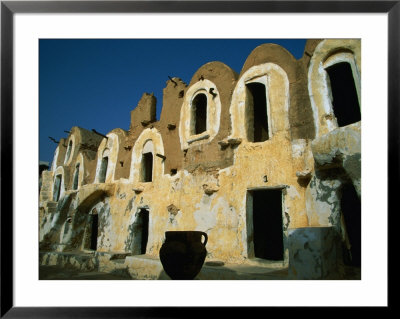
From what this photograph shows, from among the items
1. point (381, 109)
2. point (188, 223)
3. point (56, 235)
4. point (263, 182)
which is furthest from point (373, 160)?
point (56, 235)

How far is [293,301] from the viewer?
383 centimetres

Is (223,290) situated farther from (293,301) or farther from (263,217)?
(263,217)

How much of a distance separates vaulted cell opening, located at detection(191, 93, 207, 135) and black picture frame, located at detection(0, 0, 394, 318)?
5.66m

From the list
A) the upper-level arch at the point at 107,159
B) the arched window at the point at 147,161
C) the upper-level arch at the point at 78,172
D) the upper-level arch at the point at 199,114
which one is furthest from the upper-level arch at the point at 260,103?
the upper-level arch at the point at 78,172

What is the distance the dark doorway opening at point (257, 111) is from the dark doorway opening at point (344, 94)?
1.70 m

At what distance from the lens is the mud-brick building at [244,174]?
515 centimetres

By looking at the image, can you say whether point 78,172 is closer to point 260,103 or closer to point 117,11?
point 260,103

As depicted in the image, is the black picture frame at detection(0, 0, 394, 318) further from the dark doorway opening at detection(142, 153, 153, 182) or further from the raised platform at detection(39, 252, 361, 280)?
the dark doorway opening at detection(142, 153, 153, 182)

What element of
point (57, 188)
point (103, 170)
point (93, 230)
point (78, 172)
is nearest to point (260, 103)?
point (103, 170)

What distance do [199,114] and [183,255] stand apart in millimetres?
5787

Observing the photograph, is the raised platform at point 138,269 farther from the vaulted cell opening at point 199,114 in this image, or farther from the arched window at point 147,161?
the vaulted cell opening at point 199,114

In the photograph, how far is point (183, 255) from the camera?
15.9 ft

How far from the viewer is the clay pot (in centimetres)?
479

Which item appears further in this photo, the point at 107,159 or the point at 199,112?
the point at 107,159
